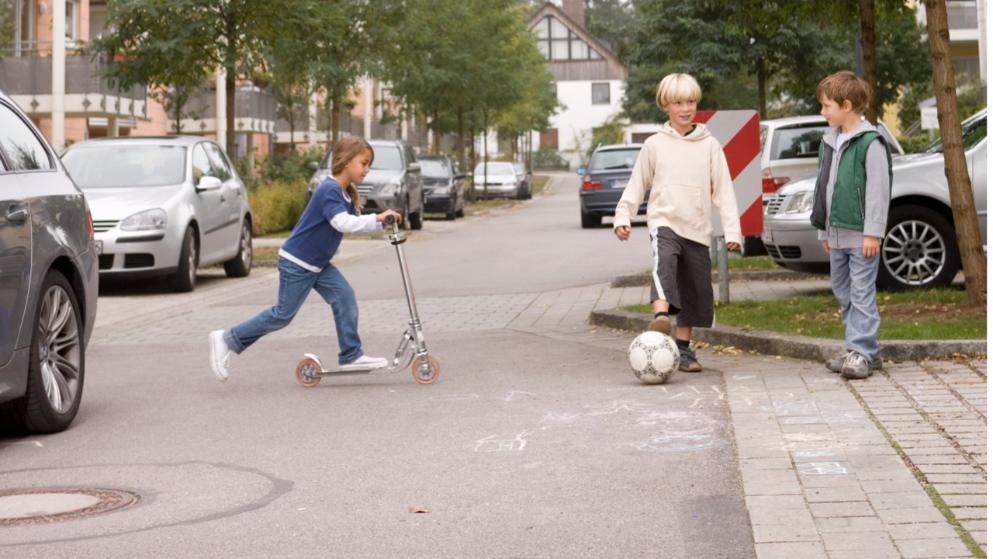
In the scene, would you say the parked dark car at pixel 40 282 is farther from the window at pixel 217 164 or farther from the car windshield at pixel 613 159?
the car windshield at pixel 613 159

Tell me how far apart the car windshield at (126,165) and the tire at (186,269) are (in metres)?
0.76

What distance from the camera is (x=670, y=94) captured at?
936 cm

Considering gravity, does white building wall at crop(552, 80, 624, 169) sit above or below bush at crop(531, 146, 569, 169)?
above

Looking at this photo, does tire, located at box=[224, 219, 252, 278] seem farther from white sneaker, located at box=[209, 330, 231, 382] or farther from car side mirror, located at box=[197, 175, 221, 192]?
white sneaker, located at box=[209, 330, 231, 382]

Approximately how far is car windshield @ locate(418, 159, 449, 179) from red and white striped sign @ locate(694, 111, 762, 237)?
25816 millimetres

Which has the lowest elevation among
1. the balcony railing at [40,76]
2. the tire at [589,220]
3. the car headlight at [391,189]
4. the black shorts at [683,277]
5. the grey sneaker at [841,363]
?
the grey sneaker at [841,363]

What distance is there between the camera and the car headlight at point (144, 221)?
16719mm

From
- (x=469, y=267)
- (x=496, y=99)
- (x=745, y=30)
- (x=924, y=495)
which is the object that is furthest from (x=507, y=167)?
(x=924, y=495)

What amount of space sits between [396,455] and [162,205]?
1032 centimetres

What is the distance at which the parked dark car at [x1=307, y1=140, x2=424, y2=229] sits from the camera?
2981 centimetres

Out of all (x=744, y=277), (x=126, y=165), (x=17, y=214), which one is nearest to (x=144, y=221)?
(x=126, y=165)

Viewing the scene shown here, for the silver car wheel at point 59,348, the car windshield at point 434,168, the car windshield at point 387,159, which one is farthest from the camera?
the car windshield at point 434,168

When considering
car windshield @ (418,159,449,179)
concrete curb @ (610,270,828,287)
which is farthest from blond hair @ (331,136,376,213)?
car windshield @ (418,159,449,179)

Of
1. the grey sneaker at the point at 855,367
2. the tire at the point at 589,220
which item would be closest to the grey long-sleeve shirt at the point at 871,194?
the grey sneaker at the point at 855,367
